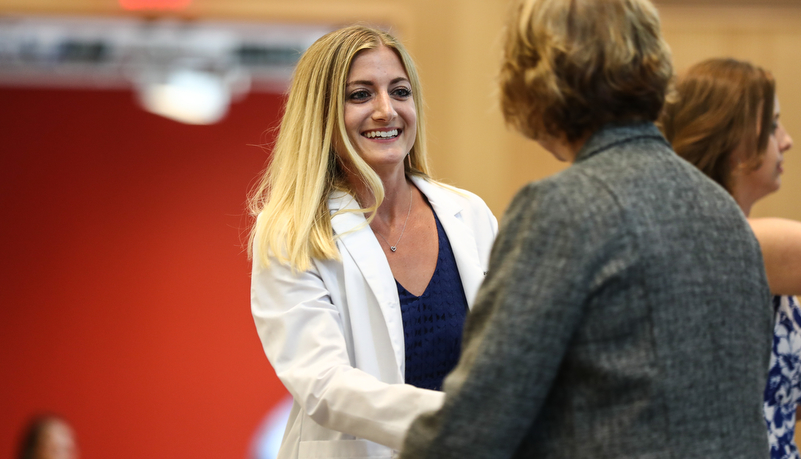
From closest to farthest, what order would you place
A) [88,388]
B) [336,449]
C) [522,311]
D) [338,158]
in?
[522,311] → [336,449] → [338,158] → [88,388]

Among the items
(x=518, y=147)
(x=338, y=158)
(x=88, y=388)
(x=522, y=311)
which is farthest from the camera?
(x=88, y=388)

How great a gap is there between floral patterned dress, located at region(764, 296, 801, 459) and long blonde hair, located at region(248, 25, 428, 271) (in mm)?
884

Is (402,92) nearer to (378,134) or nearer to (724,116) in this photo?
(378,134)

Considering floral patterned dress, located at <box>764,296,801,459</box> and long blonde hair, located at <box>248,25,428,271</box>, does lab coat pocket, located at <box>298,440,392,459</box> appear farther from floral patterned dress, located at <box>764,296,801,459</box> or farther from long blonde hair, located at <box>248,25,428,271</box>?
floral patterned dress, located at <box>764,296,801,459</box>

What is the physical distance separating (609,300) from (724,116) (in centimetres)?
98

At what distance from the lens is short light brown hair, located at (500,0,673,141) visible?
79 cm

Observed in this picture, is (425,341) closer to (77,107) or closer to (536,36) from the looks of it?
(536,36)

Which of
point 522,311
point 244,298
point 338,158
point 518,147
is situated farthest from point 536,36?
point 244,298

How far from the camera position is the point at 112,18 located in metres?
2.97

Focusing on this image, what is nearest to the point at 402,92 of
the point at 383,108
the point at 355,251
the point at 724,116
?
the point at 383,108

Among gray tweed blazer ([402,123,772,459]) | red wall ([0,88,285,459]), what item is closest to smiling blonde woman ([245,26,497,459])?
gray tweed blazer ([402,123,772,459])

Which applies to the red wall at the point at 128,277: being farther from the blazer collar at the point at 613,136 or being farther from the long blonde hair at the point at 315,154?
the blazer collar at the point at 613,136

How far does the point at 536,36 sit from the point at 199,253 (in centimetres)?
292

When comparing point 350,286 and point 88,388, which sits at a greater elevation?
point 350,286
